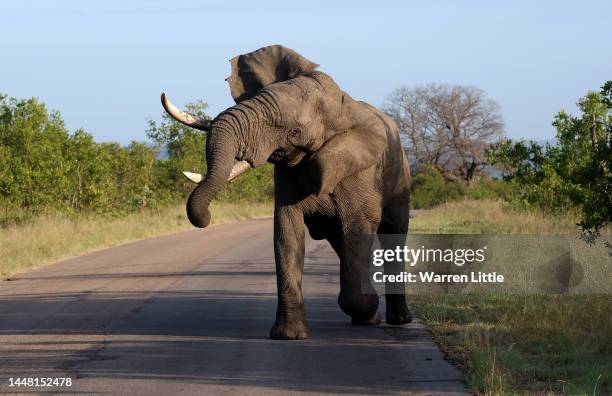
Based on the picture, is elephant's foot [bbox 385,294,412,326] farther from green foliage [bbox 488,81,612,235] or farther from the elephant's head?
green foliage [bbox 488,81,612,235]

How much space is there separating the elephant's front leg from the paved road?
155 mm

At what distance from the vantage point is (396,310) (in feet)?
37.1

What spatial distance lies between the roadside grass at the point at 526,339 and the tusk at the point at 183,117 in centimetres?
278

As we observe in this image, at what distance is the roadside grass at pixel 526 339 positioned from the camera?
25.9 feet

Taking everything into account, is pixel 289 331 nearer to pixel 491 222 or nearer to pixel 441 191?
pixel 491 222

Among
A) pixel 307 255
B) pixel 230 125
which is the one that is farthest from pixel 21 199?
pixel 230 125

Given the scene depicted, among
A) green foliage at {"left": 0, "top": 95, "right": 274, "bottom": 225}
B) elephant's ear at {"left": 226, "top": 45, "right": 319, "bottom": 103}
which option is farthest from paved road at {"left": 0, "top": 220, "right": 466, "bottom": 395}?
green foliage at {"left": 0, "top": 95, "right": 274, "bottom": 225}

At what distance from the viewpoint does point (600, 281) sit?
13969 mm

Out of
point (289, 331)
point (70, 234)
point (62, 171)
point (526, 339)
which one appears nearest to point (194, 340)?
point (289, 331)

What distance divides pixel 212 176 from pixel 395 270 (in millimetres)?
3337

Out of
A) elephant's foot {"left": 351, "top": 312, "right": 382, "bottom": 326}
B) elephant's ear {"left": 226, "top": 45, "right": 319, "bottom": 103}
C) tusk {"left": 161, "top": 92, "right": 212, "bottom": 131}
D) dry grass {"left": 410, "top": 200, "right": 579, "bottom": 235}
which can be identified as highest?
elephant's ear {"left": 226, "top": 45, "right": 319, "bottom": 103}

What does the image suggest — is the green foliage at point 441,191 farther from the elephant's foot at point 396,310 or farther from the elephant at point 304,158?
the elephant at point 304,158

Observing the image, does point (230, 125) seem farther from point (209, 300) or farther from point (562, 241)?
point (562, 241)

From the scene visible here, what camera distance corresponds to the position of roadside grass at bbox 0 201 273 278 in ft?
64.2
